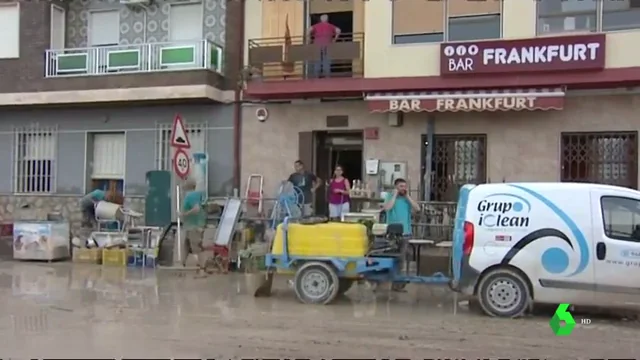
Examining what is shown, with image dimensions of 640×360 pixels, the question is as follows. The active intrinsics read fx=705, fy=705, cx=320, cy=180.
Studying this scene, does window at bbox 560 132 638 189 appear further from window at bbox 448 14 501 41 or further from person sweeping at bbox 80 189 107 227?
person sweeping at bbox 80 189 107 227

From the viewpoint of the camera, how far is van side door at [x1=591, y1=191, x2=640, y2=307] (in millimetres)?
8984

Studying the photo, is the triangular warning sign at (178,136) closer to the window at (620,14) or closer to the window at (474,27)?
the window at (474,27)

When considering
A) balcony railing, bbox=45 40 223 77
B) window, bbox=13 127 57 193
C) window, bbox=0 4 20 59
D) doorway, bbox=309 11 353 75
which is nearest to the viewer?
doorway, bbox=309 11 353 75

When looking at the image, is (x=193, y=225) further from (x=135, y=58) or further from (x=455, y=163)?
(x=455, y=163)

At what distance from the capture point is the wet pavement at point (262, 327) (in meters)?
7.33

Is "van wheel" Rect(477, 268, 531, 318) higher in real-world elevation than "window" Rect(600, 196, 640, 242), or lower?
lower

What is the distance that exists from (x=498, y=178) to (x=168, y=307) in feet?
25.6

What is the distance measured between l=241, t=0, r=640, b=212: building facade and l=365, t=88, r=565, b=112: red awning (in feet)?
0.07

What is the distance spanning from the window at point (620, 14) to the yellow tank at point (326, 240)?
7.22 metres

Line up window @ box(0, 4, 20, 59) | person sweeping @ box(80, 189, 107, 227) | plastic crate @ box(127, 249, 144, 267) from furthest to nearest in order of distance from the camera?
window @ box(0, 4, 20, 59) < person sweeping @ box(80, 189, 107, 227) < plastic crate @ box(127, 249, 144, 267)

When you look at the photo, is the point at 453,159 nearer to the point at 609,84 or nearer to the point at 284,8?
the point at 609,84

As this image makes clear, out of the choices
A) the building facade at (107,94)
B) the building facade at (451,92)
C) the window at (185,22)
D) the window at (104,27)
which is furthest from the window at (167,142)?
the window at (104,27)

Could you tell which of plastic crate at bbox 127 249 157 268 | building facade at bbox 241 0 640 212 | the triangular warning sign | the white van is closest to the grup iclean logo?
the white van

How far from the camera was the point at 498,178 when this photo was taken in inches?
583
